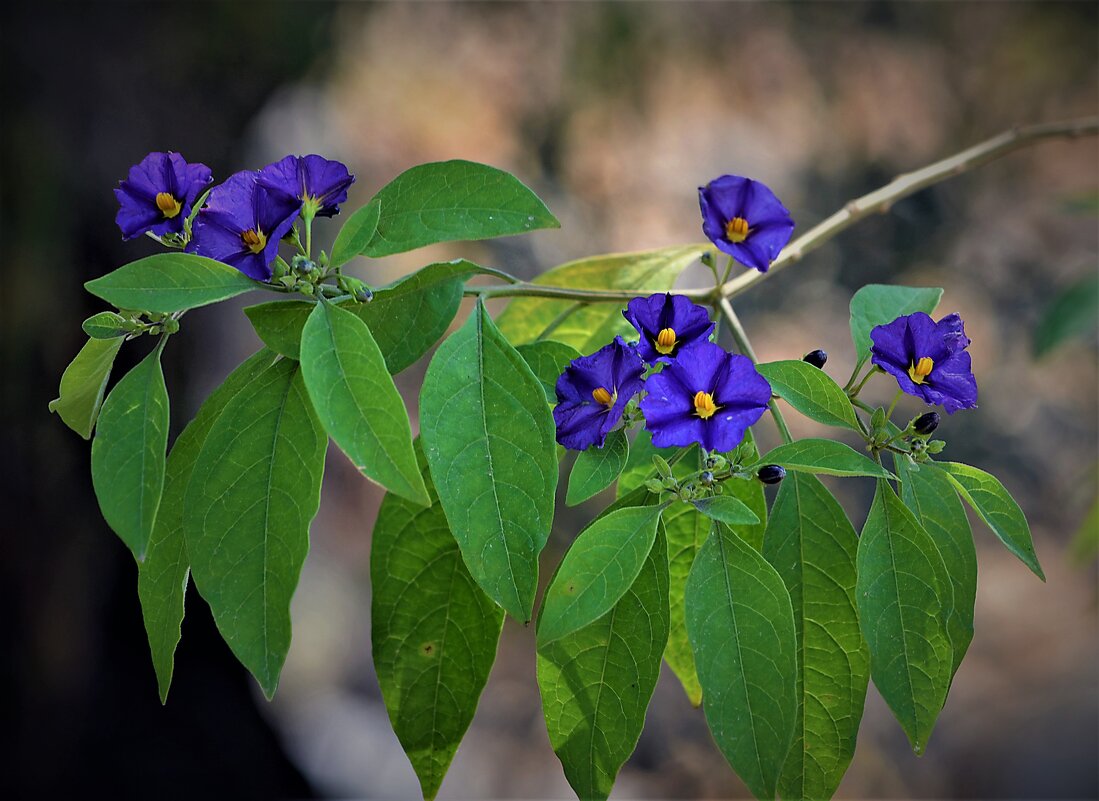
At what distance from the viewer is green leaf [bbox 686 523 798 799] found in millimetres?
693

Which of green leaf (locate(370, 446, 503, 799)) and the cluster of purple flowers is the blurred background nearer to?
green leaf (locate(370, 446, 503, 799))

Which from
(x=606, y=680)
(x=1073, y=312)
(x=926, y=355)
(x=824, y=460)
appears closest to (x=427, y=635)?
(x=606, y=680)

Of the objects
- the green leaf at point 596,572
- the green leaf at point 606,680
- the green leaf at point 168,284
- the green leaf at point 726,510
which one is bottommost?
the green leaf at point 606,680

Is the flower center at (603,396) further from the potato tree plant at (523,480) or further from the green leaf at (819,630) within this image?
the green leaf at (819,630)

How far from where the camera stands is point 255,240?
2.51 feet

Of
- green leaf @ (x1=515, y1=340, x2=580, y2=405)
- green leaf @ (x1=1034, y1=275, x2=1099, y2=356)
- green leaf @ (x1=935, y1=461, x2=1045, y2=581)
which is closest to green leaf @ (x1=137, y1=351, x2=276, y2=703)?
green leaf @ (x1=515, y1=340, x2=580, y2=405)

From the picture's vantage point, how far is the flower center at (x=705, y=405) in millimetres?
720

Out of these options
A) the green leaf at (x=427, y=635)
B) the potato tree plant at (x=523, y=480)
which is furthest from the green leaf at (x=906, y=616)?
the green leaf at (x=427, y=635)

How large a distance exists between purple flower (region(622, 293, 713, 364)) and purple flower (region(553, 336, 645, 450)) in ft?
0.08

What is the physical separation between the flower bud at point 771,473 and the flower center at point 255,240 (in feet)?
1.38

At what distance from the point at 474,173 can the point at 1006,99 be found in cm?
326

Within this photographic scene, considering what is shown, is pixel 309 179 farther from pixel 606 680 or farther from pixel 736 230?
pixel 606 680

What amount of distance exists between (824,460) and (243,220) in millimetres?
481

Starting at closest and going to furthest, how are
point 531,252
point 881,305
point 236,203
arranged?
point 236,203, point 881,305, point 531,252
